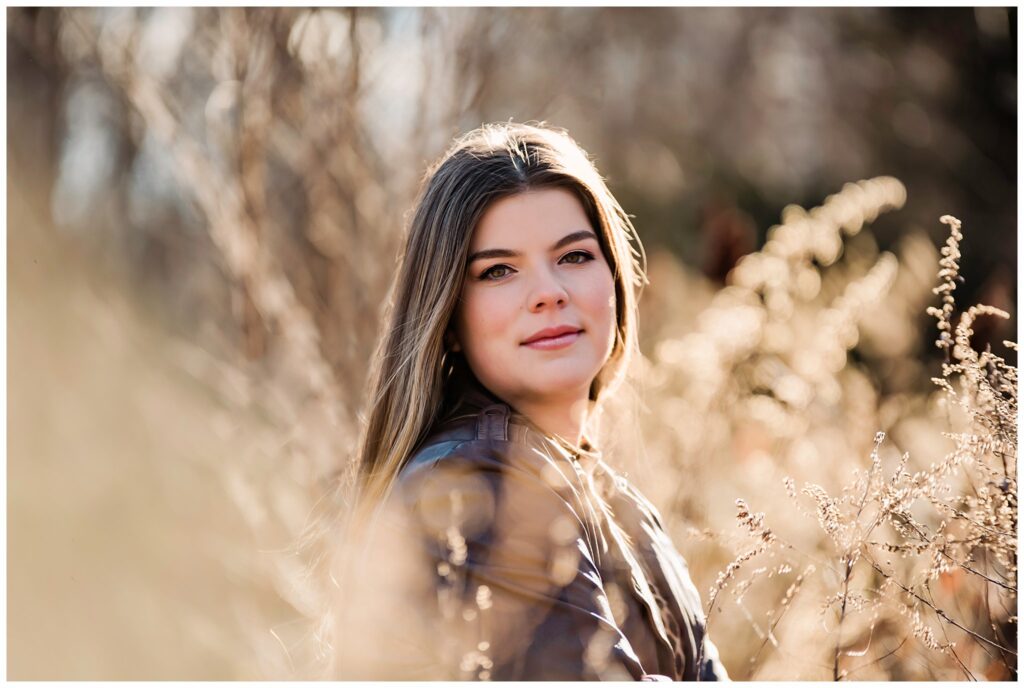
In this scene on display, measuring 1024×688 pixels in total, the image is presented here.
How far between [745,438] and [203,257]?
2.28 metres

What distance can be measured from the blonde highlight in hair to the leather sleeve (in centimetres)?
20

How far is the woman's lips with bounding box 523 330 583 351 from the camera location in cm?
175

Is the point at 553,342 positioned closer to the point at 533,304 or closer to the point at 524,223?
the point at 533,304

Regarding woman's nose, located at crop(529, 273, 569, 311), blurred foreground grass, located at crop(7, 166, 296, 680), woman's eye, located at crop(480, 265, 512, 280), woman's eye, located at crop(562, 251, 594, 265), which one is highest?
woman's eye, located at crop(562, 251, 594, 265)

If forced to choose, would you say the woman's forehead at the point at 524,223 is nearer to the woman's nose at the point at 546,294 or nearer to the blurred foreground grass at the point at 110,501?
the woman's nose at the point at 546,294

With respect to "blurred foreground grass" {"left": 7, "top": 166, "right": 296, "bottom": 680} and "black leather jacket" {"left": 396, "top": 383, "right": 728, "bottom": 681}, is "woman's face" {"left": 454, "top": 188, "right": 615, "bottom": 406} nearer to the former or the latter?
"black leather jacket" {"left": 396, "top": 383, "right": 728, "bottom": 681}

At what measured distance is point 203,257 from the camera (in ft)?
13.4

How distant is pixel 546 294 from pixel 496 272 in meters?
0.12

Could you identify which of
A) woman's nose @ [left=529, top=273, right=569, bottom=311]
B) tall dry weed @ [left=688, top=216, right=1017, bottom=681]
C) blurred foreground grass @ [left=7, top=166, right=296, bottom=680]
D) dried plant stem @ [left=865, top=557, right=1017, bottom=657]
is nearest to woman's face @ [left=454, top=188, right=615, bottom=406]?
woman's nose @ [left=529, top=273, right=569, bottom=311]

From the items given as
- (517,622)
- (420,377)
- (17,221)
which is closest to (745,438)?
(420,377)

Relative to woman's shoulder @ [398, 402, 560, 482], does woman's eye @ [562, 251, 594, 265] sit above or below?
above

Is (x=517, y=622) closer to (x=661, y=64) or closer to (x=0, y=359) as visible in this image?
(x=0, y=359)

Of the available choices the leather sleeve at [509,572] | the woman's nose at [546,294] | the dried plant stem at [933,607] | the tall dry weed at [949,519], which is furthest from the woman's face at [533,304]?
the dried plant stem at [933,607]

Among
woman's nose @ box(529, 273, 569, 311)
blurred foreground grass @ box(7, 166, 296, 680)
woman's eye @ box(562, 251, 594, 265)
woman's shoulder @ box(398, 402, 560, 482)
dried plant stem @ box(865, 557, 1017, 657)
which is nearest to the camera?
dried plant stem @ box(865, 557, 1017, 657)
